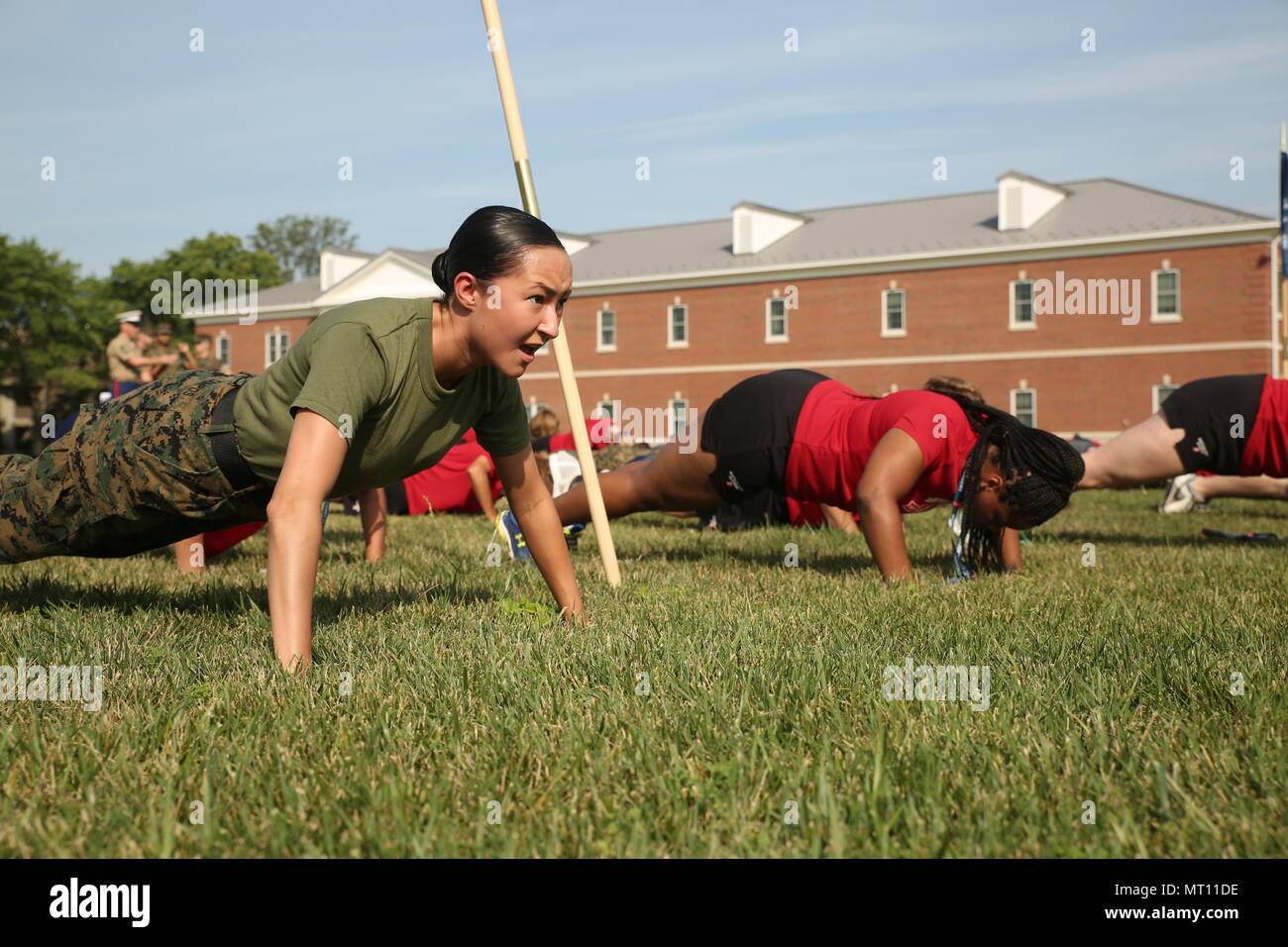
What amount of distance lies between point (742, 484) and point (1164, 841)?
4.81 metres

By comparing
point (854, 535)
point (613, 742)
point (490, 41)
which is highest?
point (490, 41)

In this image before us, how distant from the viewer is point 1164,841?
7.65 ft

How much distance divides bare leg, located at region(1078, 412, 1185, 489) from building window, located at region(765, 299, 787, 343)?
37263 mm

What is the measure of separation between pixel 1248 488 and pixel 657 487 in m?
6.92

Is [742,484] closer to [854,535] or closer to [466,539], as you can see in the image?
[854,535]

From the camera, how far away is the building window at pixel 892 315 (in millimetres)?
43562

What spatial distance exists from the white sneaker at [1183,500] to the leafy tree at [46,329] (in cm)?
5525

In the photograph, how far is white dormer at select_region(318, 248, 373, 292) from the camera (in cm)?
5775

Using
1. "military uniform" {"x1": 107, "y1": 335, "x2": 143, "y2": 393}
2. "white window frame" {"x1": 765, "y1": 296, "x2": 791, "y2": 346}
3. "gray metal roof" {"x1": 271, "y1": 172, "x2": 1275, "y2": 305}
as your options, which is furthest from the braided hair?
"white window frame" {"x1": 765, "y1": 296, "x2": 791, "y2": 346}

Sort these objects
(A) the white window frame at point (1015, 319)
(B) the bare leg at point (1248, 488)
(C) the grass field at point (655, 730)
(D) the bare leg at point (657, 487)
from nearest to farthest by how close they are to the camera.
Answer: (C) the grass field at point (655, 730)
(D) the bare leg at point (657, 487)
(B) the bare leg at point (1248, 488)
(A) the white window frame at point (1015, 319)

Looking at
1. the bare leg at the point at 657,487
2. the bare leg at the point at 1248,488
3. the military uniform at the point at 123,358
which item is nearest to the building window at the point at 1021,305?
the bare leg at the point at 1248,488

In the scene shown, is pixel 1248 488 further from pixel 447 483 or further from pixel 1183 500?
pixel 447 483

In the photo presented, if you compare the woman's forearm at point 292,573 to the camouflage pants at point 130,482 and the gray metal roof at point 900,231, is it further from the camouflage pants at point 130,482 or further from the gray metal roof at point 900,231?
the gray metal roof at point 900,231
